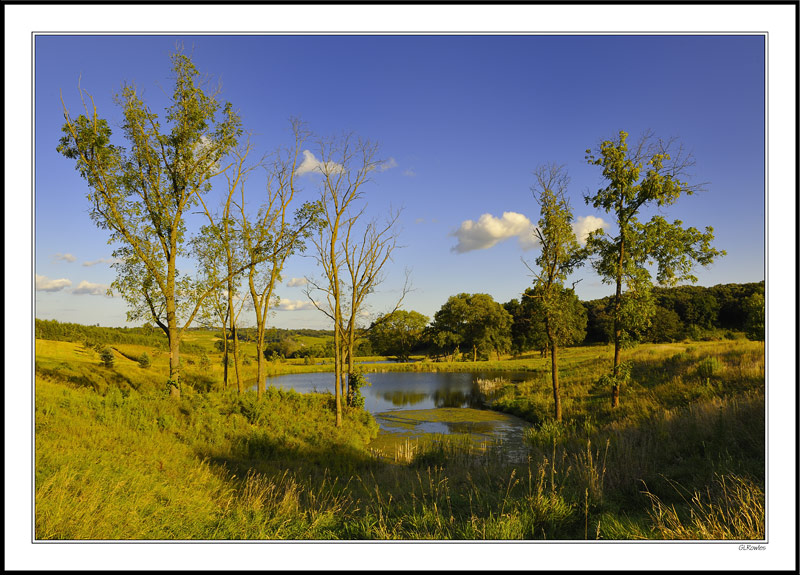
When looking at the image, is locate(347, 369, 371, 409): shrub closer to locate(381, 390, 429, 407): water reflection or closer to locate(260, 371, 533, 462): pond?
locate(260, 371, 533, 462): pond

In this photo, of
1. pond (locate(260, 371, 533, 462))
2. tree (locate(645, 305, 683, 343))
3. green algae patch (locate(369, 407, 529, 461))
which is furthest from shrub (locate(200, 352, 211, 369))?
tree (locate(645, 305, 683, 343))

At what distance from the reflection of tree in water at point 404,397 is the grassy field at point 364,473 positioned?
14.5 meters

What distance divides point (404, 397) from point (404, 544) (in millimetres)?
32532

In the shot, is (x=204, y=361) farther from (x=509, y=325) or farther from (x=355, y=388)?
(x=509, y=325)

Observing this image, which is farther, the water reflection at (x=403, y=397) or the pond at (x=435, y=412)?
the water reflection at (x=403, y=397)

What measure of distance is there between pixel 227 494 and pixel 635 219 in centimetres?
1867

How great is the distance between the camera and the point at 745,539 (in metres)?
5.09

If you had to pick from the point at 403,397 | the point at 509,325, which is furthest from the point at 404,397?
the point at 509,325

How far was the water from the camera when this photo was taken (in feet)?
106

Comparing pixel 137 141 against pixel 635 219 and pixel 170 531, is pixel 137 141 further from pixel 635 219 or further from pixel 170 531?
pixel 635 219

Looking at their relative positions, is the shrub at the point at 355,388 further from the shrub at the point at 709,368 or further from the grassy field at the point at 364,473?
the shrub at the point at 709,368

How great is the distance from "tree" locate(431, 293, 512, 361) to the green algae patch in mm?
44935

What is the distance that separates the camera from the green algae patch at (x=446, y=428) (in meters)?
18.0

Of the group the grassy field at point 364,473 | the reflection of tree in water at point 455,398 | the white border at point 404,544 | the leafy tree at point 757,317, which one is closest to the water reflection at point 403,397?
the reflection of tree in water at point 455,398
